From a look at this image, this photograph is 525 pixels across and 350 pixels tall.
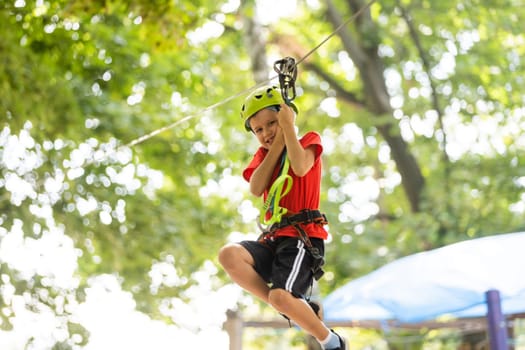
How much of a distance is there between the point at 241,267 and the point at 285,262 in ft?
0.56

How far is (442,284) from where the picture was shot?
6129 millimetres

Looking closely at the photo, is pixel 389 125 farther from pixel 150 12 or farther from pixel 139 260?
pixel 150 12

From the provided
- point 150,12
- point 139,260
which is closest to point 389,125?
point 139,260

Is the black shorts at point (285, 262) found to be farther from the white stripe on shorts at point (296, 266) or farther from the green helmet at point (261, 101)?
the green helmet at point (261, 101)

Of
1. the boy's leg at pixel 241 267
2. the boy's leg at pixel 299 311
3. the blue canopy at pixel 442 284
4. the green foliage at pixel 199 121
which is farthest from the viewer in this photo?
the green foliage at pixel 199 121

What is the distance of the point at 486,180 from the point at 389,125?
182 cm

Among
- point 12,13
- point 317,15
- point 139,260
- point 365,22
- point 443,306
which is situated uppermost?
point 317,15

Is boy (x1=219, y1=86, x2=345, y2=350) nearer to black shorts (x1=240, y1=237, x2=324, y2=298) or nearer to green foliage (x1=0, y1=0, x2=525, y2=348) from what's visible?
black shorts (x1=240, y1=237, x2=324, y2=298)

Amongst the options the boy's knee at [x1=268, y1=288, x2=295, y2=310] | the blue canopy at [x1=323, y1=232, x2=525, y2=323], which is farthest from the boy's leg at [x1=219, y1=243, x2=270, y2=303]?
the blue canopy at [x1=323, y1=232, x2=525, y2=323]

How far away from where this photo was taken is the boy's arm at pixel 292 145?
321 cm

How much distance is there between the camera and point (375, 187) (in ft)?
48.5

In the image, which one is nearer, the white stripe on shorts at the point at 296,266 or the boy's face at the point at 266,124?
Result: the white stripe on shorts at the point at 296,266

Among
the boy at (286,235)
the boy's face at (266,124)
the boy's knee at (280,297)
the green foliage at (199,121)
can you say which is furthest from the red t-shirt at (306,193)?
the green foliage at (199,121)

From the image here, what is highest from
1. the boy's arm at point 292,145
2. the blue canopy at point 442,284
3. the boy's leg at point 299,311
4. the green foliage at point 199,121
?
the green foliage at point 199,121
